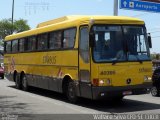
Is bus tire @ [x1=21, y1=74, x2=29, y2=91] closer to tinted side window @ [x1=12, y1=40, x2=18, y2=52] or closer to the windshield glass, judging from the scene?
tinted side window @ [x1=12, y1=40, x2=18, y2=52]

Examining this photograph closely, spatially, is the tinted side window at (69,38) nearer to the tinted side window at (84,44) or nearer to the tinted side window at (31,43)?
the tinted side window at (84,44)

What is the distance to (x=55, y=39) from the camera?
17.4m

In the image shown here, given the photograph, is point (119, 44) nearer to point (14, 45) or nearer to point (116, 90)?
point (116, 90)

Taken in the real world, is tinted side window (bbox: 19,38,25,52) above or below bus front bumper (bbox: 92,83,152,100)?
above

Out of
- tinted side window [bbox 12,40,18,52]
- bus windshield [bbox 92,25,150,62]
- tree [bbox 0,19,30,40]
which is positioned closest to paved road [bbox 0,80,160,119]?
bus windshield [bbox 92,25,150,62]

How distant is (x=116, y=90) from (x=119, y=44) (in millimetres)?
1626

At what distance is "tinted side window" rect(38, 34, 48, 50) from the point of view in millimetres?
18516

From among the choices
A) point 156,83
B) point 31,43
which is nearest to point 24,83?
point 31,43

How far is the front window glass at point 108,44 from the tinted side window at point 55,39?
3.13 metres

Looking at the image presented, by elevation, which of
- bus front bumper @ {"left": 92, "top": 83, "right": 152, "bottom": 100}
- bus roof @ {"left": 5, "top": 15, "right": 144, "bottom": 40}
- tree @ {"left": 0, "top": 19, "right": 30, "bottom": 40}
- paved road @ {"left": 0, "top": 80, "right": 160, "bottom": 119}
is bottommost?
paved road @ {"left": 0, "top": 80, "right": 160, "bottom": 119}

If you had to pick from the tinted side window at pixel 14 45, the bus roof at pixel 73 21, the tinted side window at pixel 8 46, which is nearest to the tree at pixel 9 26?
the tinted side window at pixel 8 46

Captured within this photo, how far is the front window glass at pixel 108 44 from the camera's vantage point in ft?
45.7

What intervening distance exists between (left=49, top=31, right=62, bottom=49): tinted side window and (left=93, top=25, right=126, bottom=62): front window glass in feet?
10.3

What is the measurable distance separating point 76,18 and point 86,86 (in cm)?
291
